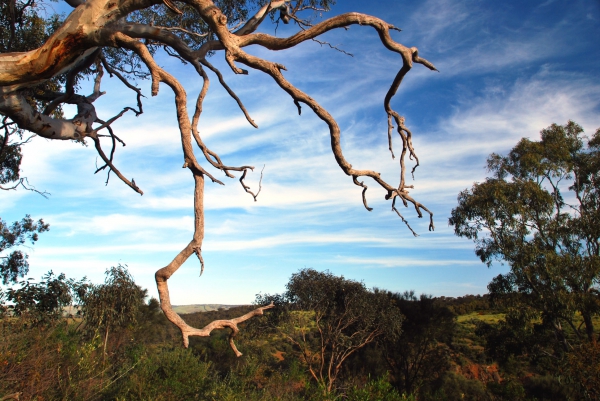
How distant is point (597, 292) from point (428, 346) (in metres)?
9.92

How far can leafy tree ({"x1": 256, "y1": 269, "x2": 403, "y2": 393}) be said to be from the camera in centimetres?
1973

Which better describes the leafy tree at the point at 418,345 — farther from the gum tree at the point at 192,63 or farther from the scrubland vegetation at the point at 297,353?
the gum tree at the point at 192,63

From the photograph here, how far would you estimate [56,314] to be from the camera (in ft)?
49.3

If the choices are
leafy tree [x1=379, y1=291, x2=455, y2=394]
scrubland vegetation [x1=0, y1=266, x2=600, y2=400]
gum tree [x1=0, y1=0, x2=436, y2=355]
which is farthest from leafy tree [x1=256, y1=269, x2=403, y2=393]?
gum tree [x1=0, y1=0, x2=436, y2=355]

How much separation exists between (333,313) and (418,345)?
6163mm

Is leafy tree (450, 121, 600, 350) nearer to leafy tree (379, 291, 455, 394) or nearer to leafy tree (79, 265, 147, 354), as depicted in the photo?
leafy tree (379, 291, 455, 394)

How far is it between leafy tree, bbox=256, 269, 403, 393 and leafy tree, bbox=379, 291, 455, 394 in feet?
5.55

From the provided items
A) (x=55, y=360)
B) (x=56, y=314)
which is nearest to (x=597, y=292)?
(x=55, y=360)

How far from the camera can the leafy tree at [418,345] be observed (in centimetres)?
2209

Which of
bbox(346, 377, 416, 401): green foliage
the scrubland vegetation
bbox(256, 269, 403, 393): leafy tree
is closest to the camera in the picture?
the scrubland vegetation

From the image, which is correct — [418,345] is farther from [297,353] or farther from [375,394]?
[375,394]

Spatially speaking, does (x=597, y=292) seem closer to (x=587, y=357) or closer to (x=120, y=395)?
(x=587, y=357)

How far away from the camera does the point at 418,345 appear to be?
23078 millimetres

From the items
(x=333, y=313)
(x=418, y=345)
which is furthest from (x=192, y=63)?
(x=418, y=345)
